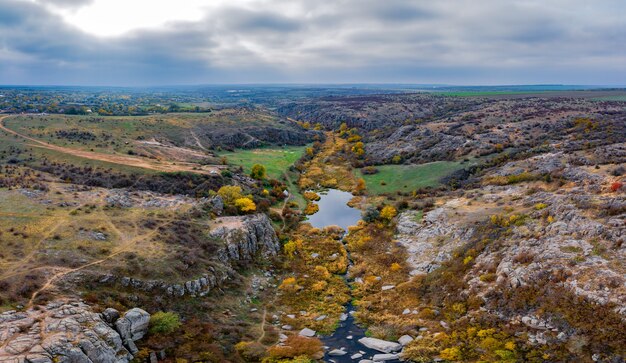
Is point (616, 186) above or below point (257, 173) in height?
above

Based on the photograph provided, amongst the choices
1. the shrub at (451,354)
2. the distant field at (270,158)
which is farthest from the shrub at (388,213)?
the distant field at (270,158)

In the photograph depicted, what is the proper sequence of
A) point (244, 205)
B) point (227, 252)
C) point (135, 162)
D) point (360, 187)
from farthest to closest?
point (360, 187) < point (135, 162) < point (244, 205) < point (227, 252)

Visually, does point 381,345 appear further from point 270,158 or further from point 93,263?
point 270,158

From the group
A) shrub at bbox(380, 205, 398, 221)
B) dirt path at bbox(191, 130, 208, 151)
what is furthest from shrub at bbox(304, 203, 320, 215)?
dirt path at bbox(191, 130, 208, 151)

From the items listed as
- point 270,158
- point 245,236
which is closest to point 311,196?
point 245,236

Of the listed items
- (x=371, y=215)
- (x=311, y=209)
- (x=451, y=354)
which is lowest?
(x=451, y=354)

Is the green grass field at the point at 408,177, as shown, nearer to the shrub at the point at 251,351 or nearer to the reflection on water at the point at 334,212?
the reflection on water at the point at 334,212

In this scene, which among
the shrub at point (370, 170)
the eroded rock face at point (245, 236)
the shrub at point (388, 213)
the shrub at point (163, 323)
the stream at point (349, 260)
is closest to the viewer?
the shrub at point (163, 323)
